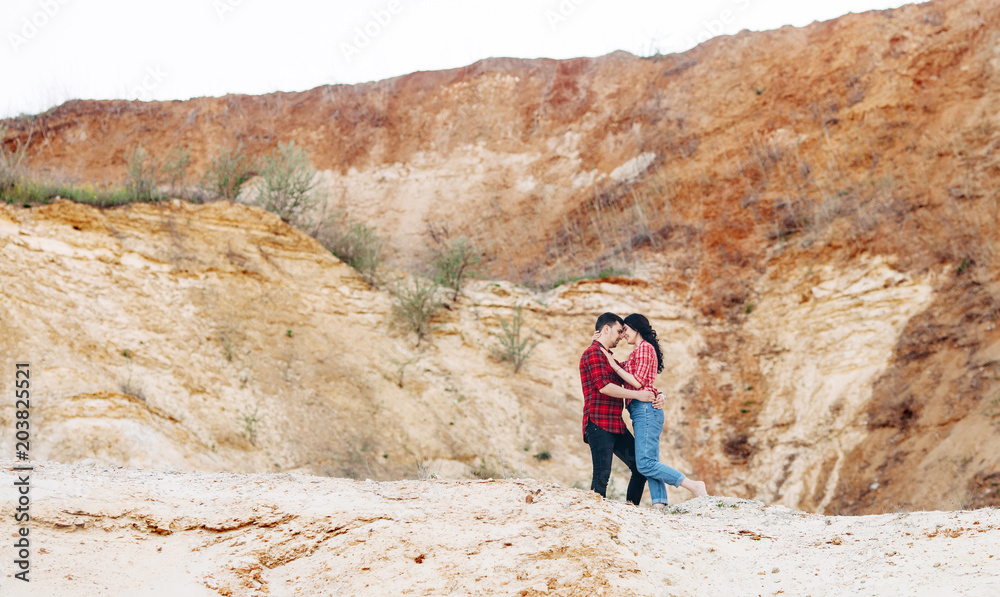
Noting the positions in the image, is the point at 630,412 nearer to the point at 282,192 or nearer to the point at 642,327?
the point at 642,327

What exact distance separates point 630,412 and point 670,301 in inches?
276

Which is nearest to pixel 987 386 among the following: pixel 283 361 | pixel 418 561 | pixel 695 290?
pixel 695 290

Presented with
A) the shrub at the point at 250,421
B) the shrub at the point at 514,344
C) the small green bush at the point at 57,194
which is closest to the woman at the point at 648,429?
the shrub at the point at 250,421

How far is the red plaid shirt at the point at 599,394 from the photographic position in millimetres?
5066

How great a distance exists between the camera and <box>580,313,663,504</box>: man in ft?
16.3

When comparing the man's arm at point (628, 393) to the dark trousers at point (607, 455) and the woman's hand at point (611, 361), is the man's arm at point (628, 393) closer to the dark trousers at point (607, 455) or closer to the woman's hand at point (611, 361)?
the woman's hand at point (611, 361)

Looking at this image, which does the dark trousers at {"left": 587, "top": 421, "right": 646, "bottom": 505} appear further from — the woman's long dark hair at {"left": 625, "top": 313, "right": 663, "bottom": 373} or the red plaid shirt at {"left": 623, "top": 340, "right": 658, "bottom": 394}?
the woman's long dark hair at {"left": 625, "top": 313, "right": 663, "bottom": 373}

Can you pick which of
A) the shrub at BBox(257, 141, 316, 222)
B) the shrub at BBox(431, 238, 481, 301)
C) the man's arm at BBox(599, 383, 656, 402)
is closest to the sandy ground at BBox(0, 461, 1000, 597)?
the man's arm at BBox(599, 383, 656, 402)

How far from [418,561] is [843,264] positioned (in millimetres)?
9548

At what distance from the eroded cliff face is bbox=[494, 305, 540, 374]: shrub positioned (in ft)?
0.61

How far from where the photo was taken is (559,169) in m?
16.7

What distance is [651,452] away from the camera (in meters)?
4.97

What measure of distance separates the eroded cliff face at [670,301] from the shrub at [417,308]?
21cm

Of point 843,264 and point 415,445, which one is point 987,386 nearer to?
point 843,264
